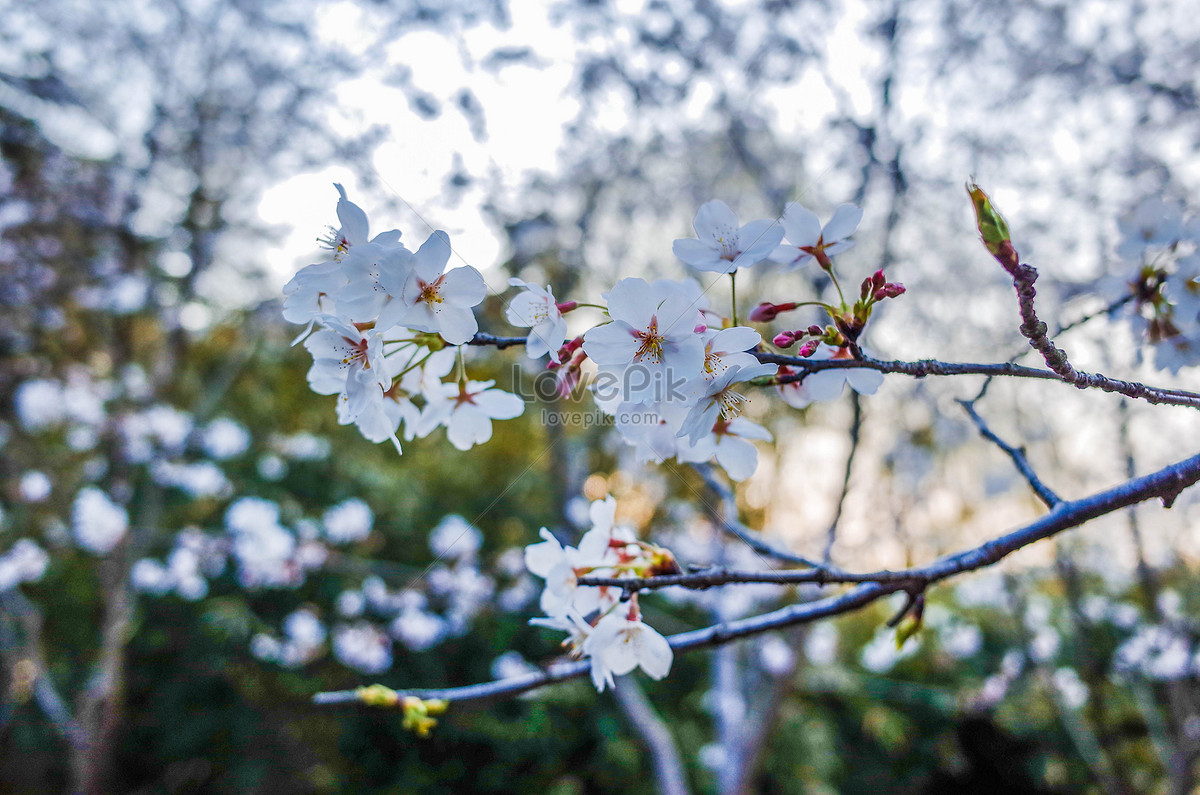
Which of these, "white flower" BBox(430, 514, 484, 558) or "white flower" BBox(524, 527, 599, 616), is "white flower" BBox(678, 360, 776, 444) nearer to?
"white flower" BBox(524, 527, 599, 616)

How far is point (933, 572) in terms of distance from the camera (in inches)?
26.4

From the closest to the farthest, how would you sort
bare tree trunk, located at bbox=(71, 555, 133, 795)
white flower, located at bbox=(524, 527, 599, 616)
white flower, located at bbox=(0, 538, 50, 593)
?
white flower, located at bbox=(524, 527, 599, 616), bare tree trunk, located at bbox=(71, 555, 133, 795), white flower, located at bbox=(0, 538, 50, 593)

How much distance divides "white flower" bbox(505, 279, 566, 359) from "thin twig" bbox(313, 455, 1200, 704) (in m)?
0.28

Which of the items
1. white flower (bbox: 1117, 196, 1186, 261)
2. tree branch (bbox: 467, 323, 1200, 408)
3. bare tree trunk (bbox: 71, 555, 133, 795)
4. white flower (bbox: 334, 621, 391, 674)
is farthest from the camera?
white flower (bbox: 334, 621, 391, 674)

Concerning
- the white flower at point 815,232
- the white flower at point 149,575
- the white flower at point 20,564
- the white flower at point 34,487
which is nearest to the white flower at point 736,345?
the white flower at point 815,232

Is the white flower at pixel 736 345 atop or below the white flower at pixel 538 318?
below

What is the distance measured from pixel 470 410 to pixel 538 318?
19cm

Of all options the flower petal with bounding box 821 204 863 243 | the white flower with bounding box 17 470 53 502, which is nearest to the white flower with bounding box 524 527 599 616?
the flower petal with bounding box 821 204 863 243

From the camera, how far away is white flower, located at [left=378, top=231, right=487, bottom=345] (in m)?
0.56

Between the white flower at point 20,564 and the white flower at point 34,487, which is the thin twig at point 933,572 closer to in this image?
the white flower at point 20,564

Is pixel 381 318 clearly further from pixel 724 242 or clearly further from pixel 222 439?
pixel 222 439

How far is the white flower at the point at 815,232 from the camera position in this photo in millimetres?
741

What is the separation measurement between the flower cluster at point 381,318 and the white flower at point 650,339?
14 cm

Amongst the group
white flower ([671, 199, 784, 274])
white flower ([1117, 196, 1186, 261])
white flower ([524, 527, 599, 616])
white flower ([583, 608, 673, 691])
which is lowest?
white flower ([583, 608, 673, 691])
